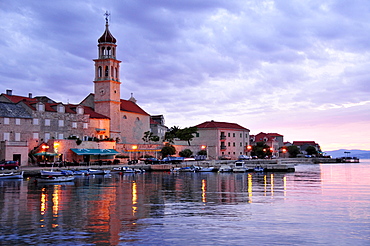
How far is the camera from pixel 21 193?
3966 centimetres

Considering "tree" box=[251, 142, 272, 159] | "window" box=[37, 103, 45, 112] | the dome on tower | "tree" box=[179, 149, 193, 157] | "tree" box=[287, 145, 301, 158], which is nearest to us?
"window" box=[37, 103, 45, 112]

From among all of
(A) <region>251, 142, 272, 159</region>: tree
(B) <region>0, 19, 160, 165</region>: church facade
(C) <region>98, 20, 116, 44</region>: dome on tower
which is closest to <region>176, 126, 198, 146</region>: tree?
(B) <region>0, 19, 160, 165</region>: church facade

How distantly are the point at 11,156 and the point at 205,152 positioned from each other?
55.9 meters

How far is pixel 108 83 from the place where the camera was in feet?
300

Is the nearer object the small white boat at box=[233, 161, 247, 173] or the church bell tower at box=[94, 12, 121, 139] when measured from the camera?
the small white boat at box=[233, 161, 247, 173]

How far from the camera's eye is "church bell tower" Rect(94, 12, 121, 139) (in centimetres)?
9094

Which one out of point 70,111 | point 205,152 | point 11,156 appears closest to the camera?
point 11,156

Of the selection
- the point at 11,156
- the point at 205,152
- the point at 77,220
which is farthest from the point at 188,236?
the point at 205,152

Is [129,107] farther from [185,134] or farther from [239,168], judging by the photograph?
[239,168]

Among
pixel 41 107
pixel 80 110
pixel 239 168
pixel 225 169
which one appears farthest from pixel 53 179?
pixel 239 168

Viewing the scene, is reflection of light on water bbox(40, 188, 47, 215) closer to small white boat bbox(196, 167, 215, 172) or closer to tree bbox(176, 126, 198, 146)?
small white boat bbox(196, 167, 215, 172)

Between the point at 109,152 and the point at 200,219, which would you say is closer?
the point at 200,219

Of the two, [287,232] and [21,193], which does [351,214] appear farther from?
[21,193]

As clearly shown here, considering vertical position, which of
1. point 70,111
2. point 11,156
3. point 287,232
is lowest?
point 287,232
